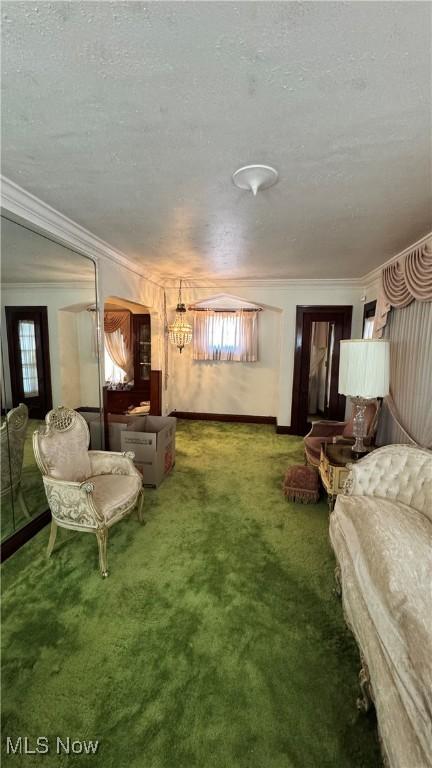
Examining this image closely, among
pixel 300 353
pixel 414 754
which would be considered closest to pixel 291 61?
pixel 414 754

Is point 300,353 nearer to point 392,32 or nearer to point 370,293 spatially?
point 370,293

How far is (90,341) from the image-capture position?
9.86 ft

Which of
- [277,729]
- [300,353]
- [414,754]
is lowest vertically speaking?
[277,729]

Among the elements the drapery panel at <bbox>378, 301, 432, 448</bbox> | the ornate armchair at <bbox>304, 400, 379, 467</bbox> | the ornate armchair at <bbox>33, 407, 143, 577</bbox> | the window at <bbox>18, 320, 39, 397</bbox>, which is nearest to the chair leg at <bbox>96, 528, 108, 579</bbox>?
the ornate armchair at <bbox>33, 407, 143, 577</bbox>

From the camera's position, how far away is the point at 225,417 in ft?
18.6

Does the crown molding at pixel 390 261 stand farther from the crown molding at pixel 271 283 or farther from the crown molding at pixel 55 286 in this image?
the crown molding at pixel 55 286

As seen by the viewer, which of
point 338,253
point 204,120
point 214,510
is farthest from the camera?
point 338,253

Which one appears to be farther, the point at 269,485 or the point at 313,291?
the point at 313,291

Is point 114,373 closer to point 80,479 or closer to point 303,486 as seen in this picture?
point 80,479

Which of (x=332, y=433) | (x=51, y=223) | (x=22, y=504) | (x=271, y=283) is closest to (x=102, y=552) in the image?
(x=22, y=504)

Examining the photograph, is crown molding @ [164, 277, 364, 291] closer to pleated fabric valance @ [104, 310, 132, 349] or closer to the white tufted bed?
pleated fabric valance @ [104, 310, 132, 349]

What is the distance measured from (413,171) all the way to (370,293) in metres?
2.72

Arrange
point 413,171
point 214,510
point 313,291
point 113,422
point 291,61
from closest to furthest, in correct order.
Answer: point 291,61
point 413,171
point 214,510
point 113,422
point 313,291

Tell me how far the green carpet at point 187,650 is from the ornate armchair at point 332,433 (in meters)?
0.67
